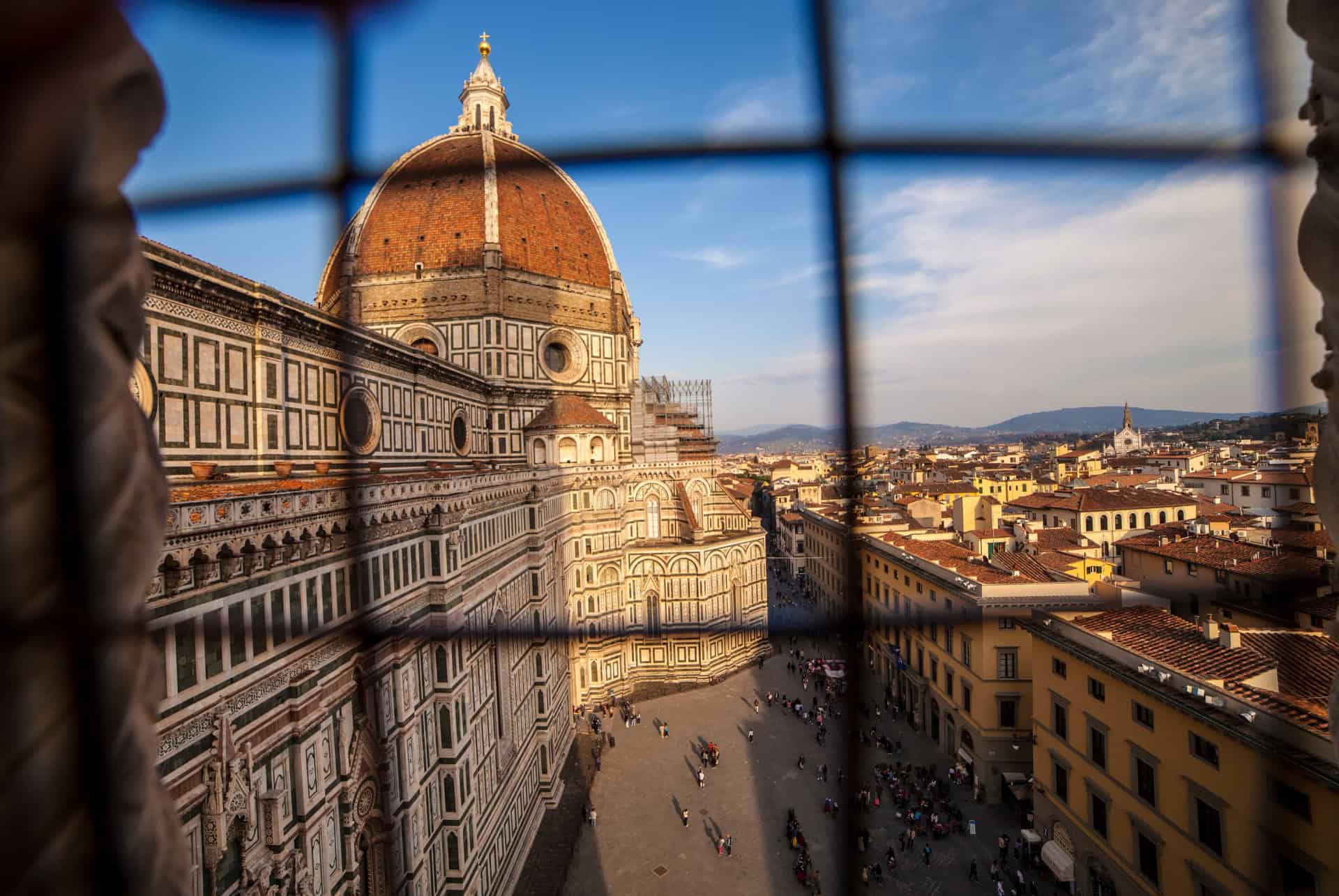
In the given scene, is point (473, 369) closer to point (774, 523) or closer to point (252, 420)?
point (252, 420)

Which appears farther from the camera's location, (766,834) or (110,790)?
(766,834)

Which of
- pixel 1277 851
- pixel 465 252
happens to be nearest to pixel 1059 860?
pixel 1277 851

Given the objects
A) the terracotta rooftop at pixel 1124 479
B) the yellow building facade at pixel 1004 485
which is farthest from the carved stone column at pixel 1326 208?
the yellow building facade at pixel 1004 485

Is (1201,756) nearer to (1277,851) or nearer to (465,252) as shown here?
(1277,851)

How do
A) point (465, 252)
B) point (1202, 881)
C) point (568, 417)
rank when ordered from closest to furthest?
point (1202, 881) → point (568, 417) → point (465, 252)

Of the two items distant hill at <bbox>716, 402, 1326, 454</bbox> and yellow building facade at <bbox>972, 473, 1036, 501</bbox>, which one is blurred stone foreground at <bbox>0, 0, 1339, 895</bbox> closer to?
distant hill at <bbox>716, 402, 1326, 454</bbox>

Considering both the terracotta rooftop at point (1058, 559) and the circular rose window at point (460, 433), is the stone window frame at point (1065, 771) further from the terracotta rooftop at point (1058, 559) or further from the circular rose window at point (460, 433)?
the circular rose window at point (460, 433)

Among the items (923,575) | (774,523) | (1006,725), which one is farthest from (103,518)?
(774,523)
